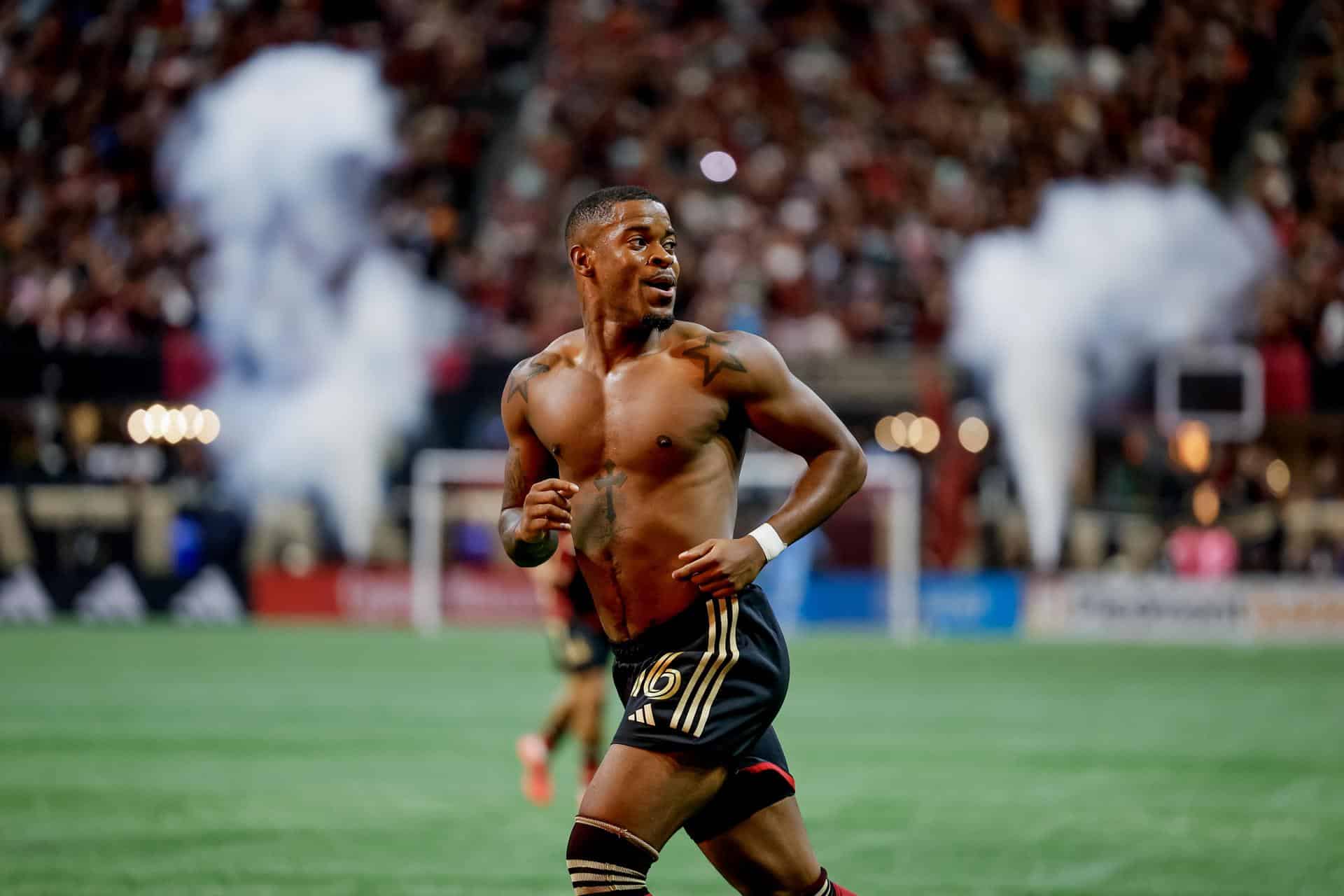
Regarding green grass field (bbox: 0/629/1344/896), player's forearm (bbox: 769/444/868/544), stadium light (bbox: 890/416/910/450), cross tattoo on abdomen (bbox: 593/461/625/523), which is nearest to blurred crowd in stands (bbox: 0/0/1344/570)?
stadium light (bbox: 890/416/910/450)

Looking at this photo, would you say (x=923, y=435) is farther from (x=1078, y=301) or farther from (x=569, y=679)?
(x=569, y=679)

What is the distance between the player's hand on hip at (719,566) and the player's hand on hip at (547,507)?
1.09 feet

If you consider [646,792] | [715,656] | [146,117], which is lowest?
[646,792]

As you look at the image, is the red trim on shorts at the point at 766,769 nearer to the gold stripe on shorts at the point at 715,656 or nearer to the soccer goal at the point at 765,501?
the gold stripe on shorts at the point at 715,656

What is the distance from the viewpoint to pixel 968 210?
2552 cm

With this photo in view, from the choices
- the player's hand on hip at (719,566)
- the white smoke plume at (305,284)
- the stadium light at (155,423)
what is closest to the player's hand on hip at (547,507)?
the player's hand on hip at (719,566)

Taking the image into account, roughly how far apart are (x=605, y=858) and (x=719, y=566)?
80cm

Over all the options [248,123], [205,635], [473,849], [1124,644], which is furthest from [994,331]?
[473,849]

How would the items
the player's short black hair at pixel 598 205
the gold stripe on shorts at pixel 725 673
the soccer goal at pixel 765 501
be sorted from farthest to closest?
the soccer goal at pixel 765 501 → the player's short black hair at pixel 598 205 → the gold stripe on shorts at pixel 725 673

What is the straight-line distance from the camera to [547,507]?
4.74 metres

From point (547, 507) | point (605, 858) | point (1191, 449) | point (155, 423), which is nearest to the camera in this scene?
point (605, 858)

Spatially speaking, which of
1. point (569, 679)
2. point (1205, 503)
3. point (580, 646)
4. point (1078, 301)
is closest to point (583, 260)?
point (580, 646)

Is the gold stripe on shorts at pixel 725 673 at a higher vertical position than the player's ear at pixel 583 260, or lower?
lower

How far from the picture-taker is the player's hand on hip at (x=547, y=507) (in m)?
4.75
